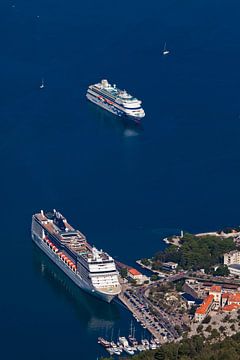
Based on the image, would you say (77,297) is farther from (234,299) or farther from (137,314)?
(234,299)

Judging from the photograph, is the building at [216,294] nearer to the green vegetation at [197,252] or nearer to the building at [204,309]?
the building at [204,309]

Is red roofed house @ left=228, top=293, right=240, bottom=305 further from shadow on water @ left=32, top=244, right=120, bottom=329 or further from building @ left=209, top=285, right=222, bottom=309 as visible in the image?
shadow on water @ left=32, top=244, right=120, bottom=329

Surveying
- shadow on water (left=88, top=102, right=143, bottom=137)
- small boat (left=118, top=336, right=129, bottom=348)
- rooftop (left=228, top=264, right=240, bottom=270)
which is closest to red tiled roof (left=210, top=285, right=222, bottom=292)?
rooftop (left=228, top=264, right=240, bottom=270)

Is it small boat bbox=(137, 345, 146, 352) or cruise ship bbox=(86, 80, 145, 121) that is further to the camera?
cruise ship bbox=(86, 80, 145, 121)

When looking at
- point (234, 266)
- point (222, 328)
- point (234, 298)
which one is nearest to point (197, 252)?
point (234, 266)

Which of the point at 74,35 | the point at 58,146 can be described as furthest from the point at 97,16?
the point at 58,146

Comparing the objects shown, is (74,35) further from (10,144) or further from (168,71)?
(10,144)

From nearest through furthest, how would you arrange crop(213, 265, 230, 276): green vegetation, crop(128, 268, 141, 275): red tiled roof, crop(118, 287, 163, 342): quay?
crop(118, 287, 163, 342): quay
crop(128, 268, 141, 275): red tiled roof
crop(213, 265, 230, 276): green vegetation
